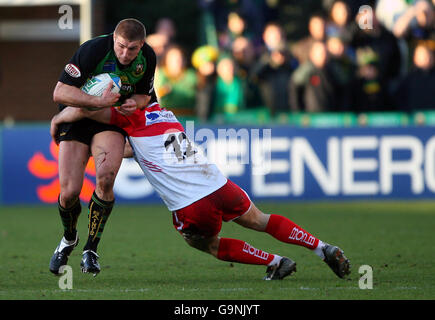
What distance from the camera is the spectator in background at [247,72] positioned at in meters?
15.5

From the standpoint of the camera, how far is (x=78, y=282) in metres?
7.36

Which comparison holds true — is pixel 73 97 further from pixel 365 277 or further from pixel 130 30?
pixel 365 277

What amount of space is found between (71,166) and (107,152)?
33 centimetres

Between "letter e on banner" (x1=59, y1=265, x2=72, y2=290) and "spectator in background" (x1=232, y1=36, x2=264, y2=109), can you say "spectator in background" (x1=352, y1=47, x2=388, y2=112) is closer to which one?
"spectator in background" (x1=232, y1=36, x2=264, y2=109)

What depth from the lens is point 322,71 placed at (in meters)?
15.0

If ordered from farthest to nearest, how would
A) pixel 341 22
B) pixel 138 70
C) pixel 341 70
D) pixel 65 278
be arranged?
pixel 341 22, pixel 341 70, pixel 138 70, pixel 65 278

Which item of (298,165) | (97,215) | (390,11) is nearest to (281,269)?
(97,215)

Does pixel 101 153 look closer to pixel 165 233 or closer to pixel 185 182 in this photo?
pixel 185 182

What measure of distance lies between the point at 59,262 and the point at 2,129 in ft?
24.5

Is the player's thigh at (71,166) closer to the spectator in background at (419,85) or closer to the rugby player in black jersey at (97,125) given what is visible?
the rugby player in black jersey at (97,125)

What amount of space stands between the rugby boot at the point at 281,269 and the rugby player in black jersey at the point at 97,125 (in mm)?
1301

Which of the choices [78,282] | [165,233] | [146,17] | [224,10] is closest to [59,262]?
[78,282]

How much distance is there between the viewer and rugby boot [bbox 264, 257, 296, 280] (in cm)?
741

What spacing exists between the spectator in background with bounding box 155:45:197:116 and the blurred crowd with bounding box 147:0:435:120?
0.05 feet
